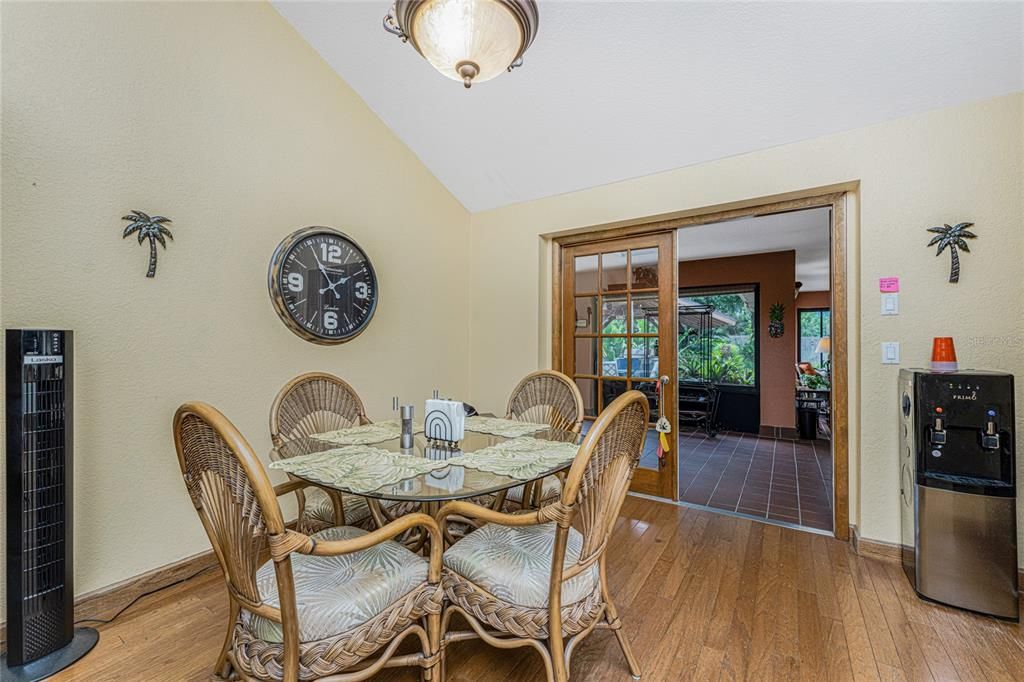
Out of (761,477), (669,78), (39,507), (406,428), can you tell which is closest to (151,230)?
(39,507)

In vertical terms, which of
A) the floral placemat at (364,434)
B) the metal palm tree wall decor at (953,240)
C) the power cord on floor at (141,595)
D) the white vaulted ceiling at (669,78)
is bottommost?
the power cord on floor at (141,595)

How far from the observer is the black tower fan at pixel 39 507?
155 centimetres

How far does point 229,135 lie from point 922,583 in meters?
4.16

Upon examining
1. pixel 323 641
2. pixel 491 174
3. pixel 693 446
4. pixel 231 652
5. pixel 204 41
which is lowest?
pixel 693 446

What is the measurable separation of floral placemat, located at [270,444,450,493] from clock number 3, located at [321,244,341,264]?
1481 mm

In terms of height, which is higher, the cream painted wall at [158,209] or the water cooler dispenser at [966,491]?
the cream painted wall at [158,209]

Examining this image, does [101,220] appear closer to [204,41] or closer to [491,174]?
[204,41]

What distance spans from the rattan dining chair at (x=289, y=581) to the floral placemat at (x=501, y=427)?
797 millimetres

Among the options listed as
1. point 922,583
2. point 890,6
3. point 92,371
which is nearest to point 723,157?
point 890,6

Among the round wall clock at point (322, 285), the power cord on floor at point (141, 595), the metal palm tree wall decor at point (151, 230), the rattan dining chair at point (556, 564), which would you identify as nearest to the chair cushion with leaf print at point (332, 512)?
the rattan dining chair at point (556, 564)

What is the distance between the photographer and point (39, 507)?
1595 millimetres

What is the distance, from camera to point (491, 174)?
3514 millimetres

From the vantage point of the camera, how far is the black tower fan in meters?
1.55

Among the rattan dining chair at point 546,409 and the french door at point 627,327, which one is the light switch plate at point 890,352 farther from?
the rattan dining chair at point 546,409
